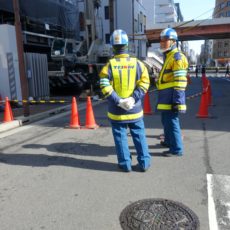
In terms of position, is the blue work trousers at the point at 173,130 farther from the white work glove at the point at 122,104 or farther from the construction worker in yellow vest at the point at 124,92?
the white work glove at the point at 122,104

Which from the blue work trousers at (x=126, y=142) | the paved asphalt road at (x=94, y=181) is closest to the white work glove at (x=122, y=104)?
the blue work trousers at (x=126, y=142)

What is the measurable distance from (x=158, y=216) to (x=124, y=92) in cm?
184

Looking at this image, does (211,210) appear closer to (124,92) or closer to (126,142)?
(126,142)

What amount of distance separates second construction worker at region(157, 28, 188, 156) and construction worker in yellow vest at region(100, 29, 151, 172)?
0.71 metres

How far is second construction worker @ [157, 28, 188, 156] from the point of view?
4.85m

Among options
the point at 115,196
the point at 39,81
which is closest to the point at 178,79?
the point at 115,196

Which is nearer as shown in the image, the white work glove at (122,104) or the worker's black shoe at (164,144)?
the white work glove at (122,104)

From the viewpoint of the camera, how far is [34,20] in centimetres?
1800

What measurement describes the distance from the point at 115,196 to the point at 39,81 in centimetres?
1023

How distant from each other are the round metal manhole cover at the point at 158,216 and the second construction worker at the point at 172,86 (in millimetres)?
1742

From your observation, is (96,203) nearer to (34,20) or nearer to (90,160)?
(90,160)

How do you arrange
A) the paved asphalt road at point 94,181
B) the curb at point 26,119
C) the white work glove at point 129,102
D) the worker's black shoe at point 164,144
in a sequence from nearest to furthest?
1. the paved asphalt road at point 94,181
2. the white work glove at point 129,102
3. the worker's black shoe at point 164,144
4. the curb at point 26,119

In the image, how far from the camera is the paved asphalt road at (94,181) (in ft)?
11.0

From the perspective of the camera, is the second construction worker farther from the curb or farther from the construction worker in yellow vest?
the curb
